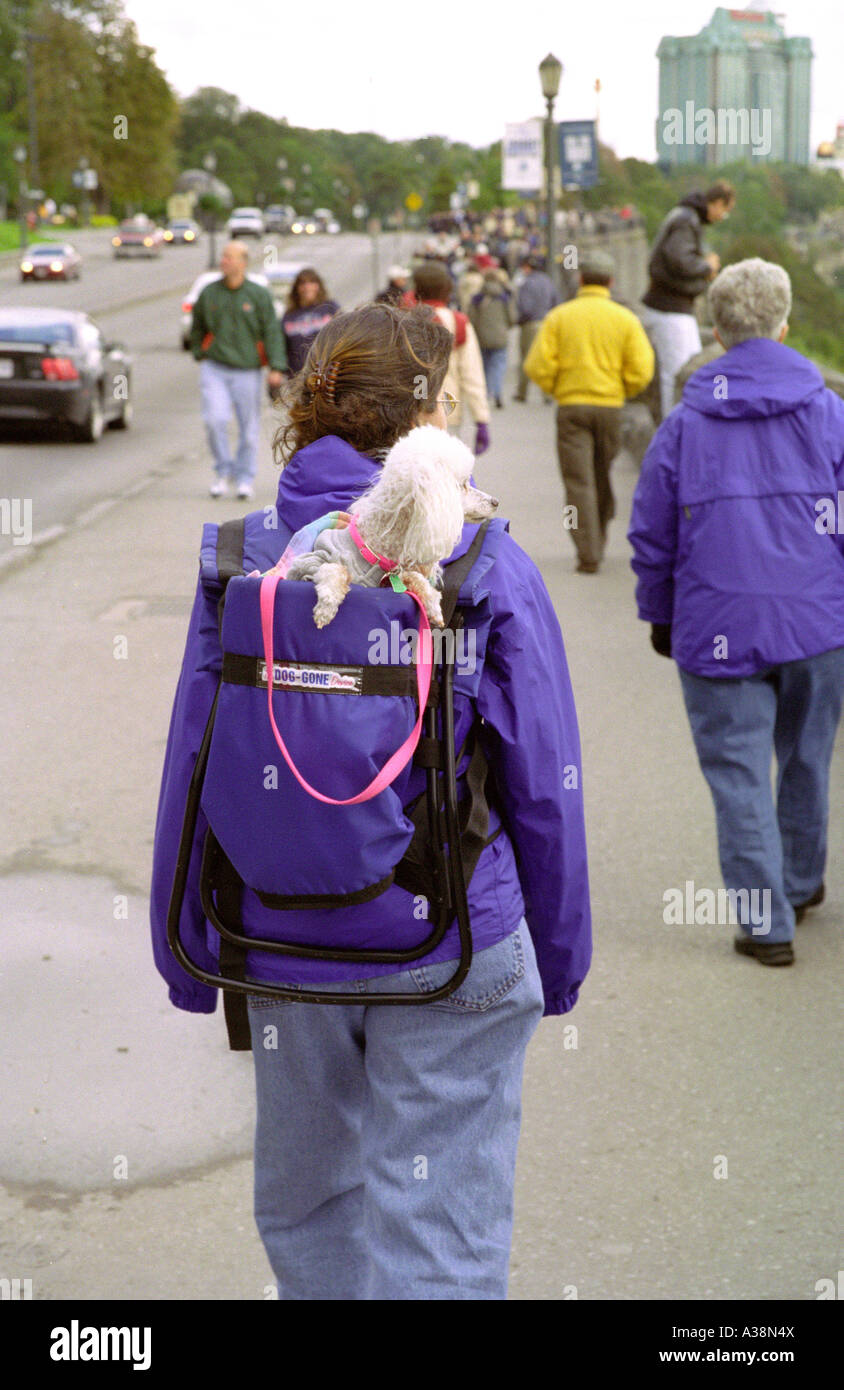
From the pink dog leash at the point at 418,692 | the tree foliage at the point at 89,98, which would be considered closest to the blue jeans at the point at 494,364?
the pink dog leash at the point at 418,692

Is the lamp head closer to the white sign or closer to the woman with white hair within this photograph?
the white sign

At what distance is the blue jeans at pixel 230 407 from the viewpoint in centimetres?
1345

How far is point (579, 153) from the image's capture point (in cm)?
2433

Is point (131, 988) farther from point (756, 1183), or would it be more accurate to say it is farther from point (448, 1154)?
point (448, 1154)

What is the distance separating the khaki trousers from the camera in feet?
35.6

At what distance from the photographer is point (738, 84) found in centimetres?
1831

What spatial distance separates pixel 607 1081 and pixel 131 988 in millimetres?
1373

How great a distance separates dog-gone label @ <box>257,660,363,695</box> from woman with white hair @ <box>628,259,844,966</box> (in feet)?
9.02

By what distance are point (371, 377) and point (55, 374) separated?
16575 millimetres

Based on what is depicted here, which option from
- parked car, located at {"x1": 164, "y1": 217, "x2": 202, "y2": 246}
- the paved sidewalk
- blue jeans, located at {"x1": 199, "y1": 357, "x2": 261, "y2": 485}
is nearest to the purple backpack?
the paved sidewalk

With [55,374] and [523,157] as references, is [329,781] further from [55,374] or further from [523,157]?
[523,157]

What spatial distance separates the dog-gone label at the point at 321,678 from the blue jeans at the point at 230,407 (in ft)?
37.3

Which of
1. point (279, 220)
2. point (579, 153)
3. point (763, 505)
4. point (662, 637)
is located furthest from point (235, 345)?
point (279, 220)
